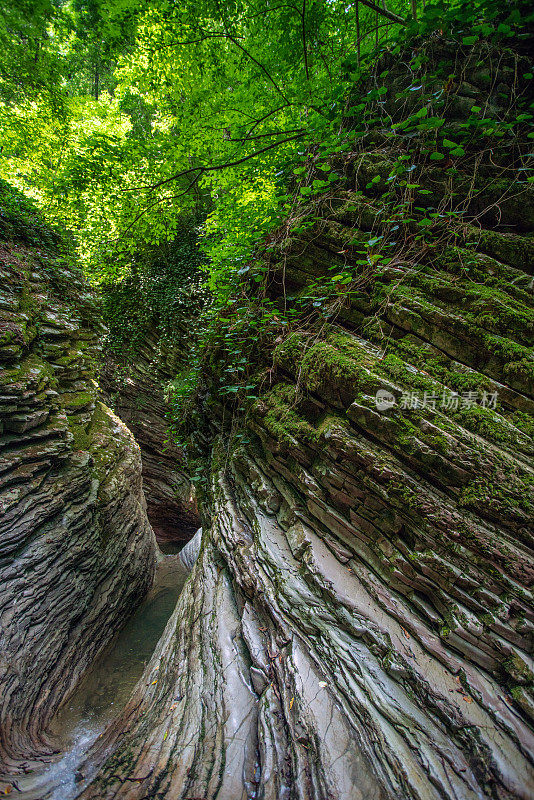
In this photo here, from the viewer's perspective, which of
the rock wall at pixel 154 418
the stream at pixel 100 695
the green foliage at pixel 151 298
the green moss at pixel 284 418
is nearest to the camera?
the stream at pixel 100 695

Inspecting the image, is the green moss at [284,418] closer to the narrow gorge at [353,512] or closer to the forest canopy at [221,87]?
the narrow gorge at [353,512]

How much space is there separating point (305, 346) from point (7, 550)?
4.50 metres

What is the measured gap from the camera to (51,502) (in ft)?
14.6

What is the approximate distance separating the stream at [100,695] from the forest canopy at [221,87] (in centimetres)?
576

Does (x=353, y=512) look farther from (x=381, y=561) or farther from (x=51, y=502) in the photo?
(x=51, y=502)

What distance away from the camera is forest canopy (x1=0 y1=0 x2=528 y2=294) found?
316cm

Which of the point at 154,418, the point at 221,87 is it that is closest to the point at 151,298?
the point at 154,418

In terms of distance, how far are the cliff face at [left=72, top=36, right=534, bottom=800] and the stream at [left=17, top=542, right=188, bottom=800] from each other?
365 millimetres

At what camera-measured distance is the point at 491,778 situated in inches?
59.6

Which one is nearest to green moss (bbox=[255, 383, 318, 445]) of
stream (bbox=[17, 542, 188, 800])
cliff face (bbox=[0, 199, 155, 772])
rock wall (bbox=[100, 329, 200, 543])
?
cliff face (bbox=[0, 199, 155, 772])

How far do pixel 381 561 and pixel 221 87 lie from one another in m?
6.52

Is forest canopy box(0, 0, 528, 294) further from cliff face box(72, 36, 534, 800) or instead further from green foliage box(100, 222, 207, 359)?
green foliage box(100, 222, 207, 359)

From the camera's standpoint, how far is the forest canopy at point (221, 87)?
10.4ft

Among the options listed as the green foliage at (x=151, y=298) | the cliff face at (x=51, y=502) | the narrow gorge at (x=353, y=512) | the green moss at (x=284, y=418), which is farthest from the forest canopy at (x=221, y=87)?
the green foliage at (x=151, y=298)
